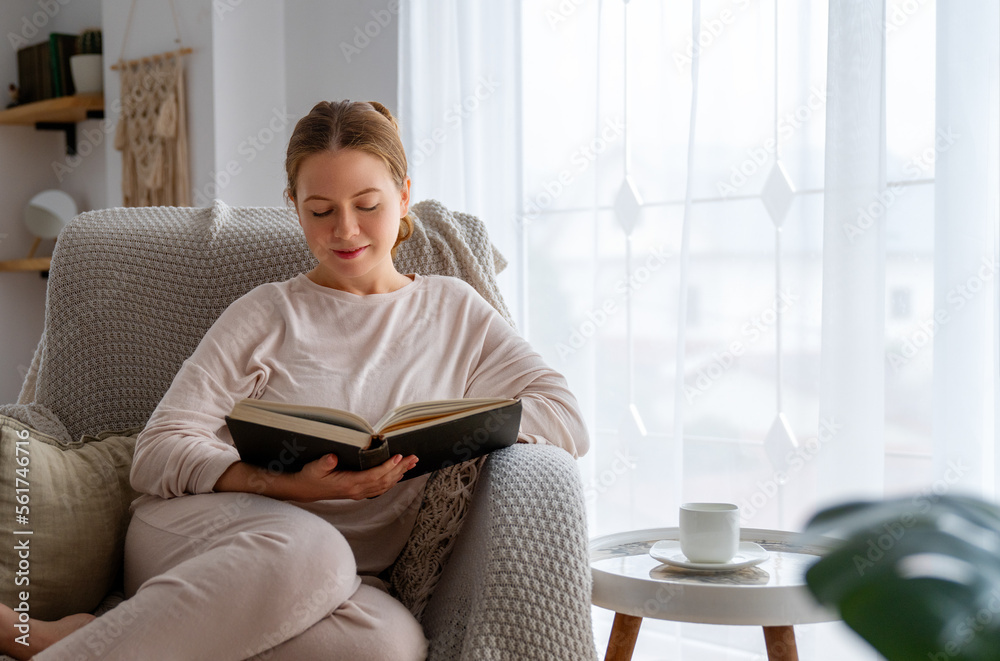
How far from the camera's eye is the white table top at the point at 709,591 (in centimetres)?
106

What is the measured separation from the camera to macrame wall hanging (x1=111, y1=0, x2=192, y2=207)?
305 cm

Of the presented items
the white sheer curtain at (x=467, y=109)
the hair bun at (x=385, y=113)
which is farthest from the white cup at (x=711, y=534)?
the white sheer curtain at (x=467, y=109)

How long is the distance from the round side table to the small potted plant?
3.01 metres

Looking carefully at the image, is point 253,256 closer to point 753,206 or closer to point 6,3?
point 753,206

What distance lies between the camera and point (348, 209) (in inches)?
53.5

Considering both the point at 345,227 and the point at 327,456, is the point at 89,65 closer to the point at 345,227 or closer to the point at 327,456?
the point at 345,227

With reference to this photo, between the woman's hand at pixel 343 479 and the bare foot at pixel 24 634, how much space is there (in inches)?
13.0

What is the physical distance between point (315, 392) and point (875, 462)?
1.06m

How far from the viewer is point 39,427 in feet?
4.75

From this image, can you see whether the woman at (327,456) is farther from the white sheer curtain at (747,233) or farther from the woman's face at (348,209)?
the white sheer curtain at (747,233)

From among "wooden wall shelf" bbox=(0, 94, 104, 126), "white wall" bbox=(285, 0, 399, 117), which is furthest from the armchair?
"wooden wall shelf" bbox=(0, 94, 104, 126)

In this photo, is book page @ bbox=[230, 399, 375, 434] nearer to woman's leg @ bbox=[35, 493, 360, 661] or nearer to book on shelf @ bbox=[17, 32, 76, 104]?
woman's leg @ bbox=[35, 493, 360, 661]

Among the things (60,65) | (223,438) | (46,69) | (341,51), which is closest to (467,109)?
(341,51)

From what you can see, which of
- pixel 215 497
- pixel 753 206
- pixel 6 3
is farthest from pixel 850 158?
pixel 6 3
